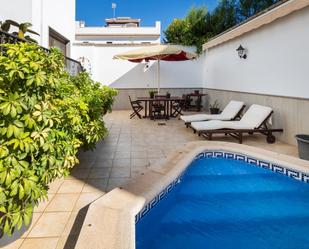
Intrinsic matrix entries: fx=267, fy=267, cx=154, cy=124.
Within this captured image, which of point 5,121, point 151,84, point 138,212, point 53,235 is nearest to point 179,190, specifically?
point 138,212

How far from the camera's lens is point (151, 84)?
15023mm

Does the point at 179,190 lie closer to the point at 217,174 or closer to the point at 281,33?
the point at 217,174

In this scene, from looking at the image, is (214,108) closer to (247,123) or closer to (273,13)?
(247,123)

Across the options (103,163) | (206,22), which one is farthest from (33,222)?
(206,22)

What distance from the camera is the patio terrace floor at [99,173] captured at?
9.55ft

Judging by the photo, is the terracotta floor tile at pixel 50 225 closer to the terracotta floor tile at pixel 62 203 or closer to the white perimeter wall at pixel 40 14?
the terracotta floor tile at pixel 62 203

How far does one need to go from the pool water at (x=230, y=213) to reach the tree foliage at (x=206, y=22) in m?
11.2

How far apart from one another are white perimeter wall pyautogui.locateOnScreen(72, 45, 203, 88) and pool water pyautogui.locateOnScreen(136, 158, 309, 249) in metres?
10.2

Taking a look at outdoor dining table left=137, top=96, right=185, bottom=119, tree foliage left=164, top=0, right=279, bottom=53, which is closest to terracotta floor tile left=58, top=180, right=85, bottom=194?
outdoor dining table left=137, top=96, right=185, bottom=119

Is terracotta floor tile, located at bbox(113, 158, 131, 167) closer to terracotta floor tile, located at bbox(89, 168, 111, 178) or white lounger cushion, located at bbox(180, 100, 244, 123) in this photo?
terracotta floor tile, located at bbox(89, 168, 111, 178)

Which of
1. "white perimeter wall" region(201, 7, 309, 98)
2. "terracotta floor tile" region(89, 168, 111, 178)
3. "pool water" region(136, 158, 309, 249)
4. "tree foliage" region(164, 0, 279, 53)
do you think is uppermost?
"tree foliage" region(164, 0, 279, 53)

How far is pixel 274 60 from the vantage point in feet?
25.1

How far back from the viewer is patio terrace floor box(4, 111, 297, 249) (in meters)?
2.91

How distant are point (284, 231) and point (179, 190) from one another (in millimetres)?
1655
